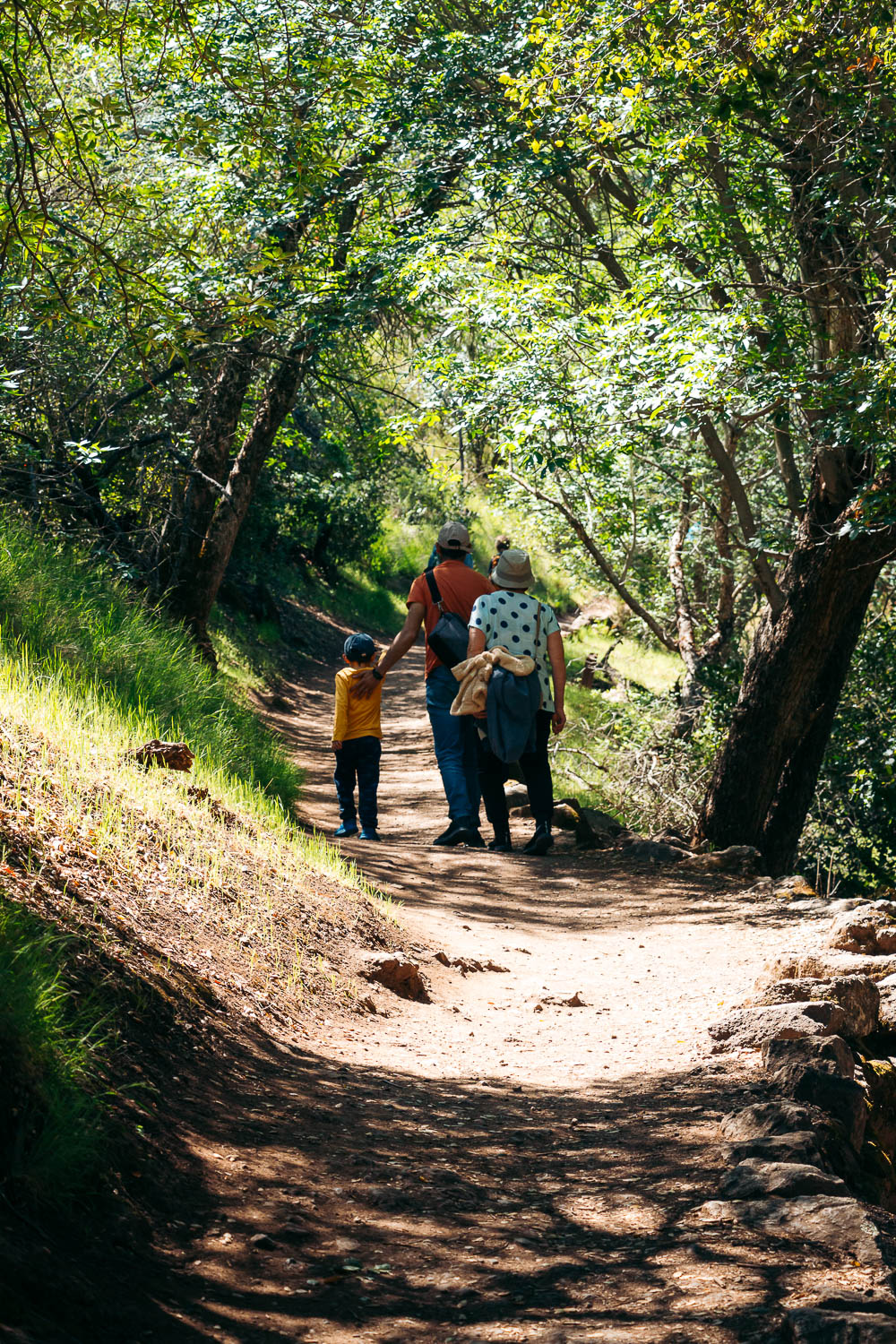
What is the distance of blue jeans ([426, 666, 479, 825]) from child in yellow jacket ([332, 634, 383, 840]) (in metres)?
0.45

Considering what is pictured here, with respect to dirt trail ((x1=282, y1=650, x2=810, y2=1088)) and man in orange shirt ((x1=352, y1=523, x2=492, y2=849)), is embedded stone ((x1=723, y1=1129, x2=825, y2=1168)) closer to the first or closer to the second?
dirt trail ((x1=282, y1=650, x2=810, y2=1088))

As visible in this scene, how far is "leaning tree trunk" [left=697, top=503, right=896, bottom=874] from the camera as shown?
902cm

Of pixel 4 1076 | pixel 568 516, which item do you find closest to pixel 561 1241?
pixel 4 1076

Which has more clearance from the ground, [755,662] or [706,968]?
[755,662]

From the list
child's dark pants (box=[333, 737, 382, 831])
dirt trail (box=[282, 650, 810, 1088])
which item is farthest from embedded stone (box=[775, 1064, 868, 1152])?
child's dark pants (box=[333, 737, 382, 831])

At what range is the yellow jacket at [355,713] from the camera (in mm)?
8508

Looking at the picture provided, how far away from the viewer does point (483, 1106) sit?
3992 mm

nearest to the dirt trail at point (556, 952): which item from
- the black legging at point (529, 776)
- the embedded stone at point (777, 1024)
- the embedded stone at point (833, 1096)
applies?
the embedded stone at point (777, 1024)

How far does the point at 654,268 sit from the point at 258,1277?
26.5 ft

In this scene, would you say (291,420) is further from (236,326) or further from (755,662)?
(236,326)

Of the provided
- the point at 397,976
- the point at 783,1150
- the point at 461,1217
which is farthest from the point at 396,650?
the point at 461,1217

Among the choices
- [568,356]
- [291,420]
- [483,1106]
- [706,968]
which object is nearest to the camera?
[483,1106]

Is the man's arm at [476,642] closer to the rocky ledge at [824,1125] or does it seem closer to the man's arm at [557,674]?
the man's arm at [557,674]

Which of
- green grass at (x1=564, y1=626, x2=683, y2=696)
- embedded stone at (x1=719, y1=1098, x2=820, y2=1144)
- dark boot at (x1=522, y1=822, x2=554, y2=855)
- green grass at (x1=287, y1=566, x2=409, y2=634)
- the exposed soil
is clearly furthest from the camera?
green grass at (x1=287, y1=566, x2=409, y2=634)
